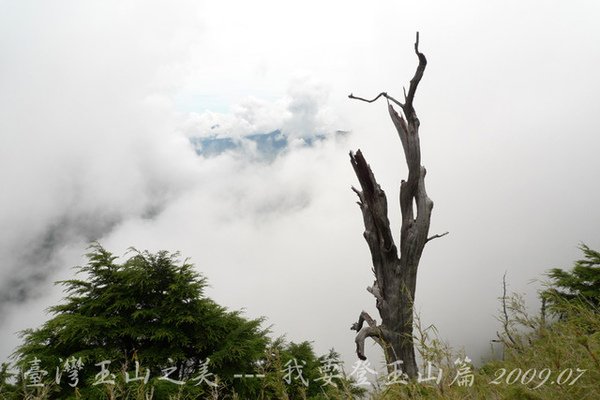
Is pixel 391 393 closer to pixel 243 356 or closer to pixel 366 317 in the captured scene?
pixel 366 317

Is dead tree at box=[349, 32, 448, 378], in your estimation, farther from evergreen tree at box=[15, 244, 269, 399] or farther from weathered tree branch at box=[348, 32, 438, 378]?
evergreen tree at box=[15, 244, 269, 399]

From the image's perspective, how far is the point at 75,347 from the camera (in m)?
12.4

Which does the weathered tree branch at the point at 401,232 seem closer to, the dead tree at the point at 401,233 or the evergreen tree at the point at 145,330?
the dead tree at the point at 401,233

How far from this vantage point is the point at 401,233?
9.61 metres

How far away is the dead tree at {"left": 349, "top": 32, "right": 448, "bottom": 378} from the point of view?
9.04 m

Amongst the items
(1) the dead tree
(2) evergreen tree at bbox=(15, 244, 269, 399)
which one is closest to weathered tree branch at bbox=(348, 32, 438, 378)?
(1) the dead tree

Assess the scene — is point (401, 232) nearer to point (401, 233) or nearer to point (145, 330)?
point (401, 233)

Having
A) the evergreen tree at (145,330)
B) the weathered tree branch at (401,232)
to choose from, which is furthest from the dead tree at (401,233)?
the evergreen tree at (145,330)

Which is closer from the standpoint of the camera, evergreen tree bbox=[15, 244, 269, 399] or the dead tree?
the dead tree

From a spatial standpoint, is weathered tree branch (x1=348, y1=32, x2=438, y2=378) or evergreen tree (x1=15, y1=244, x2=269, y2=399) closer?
weathered tree branch (x1=348, y1=32, x2=438, y2=378)

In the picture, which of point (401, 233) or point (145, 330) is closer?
point (401, 233)

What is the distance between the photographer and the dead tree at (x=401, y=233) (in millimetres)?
9039

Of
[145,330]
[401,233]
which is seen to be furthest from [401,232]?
[145,330]

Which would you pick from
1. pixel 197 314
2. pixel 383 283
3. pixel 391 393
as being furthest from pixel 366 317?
pixel 391 393
